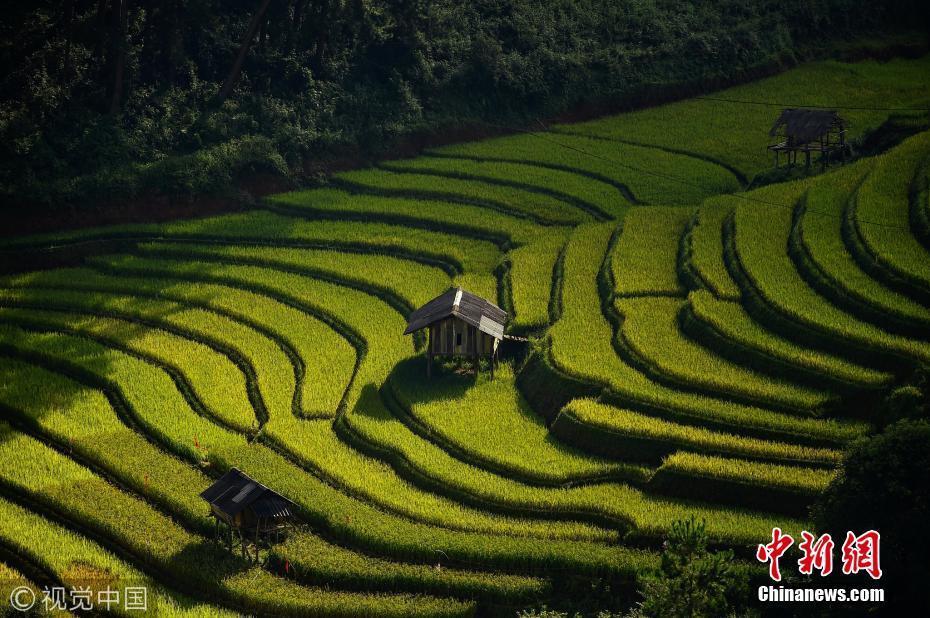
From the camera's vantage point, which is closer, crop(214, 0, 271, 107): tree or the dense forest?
the dense forest

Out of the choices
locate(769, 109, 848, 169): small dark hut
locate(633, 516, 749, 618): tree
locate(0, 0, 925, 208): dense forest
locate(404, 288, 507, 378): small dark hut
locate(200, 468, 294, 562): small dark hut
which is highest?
locate(0, 0, 925, 208): dense forest

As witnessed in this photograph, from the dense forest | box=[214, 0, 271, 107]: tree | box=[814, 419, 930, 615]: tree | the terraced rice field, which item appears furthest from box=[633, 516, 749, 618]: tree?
box=[214, 0, 271, 107]: tree

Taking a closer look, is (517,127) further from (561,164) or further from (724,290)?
(724,290)

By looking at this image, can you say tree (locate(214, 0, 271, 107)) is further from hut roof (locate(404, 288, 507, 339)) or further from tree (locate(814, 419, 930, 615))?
tree (locate(814, 419, 930, 615))

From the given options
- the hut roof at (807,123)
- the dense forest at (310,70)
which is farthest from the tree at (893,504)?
the dense forest at (310,70)

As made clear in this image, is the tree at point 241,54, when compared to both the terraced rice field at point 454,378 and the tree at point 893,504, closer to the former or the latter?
the terraced rice field at point 454,378

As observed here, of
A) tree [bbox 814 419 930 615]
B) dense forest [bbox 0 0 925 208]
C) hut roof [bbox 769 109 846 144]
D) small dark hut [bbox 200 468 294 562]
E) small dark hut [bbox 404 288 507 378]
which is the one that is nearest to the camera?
tree [bbox 814 419 930 615]
